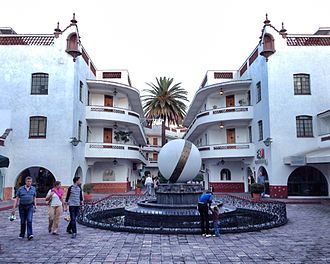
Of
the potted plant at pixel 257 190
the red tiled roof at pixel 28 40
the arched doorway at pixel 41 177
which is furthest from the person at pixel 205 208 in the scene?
the red tiled roof at pixel 28 40

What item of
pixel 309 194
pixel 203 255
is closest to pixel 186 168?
pixel 203 255

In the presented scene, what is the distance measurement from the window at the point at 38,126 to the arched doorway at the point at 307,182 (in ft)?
65.7

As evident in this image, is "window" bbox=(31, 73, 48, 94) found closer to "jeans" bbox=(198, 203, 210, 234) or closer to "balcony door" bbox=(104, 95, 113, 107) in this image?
"balcony door" bbox=(104, 95, 113, 107)

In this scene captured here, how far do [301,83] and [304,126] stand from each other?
141 inches

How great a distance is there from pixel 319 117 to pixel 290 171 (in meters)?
4.91

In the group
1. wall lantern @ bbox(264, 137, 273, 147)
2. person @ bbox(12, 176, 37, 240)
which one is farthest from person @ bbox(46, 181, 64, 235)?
wall lantern @ bbox(264, 137, 273, 147)

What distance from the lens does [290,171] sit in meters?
25.8

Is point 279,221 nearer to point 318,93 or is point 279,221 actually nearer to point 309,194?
point 309,194

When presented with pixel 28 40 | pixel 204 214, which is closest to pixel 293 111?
pixel 204 214

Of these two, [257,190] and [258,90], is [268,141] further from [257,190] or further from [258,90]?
[258,90]

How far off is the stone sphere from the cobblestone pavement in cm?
533

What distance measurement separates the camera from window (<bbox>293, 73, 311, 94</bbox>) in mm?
26578

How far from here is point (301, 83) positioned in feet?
87.6

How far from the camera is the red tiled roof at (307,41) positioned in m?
27.0
